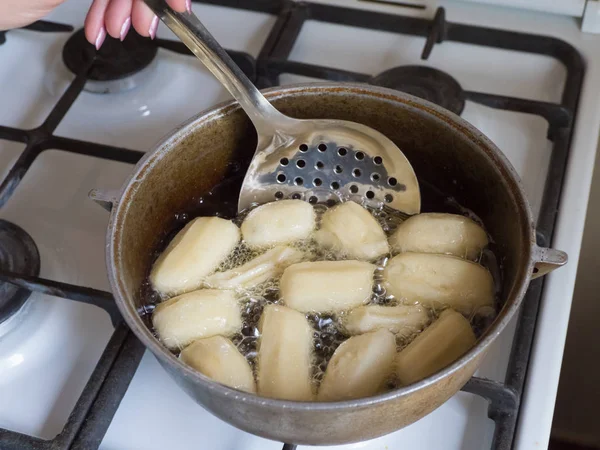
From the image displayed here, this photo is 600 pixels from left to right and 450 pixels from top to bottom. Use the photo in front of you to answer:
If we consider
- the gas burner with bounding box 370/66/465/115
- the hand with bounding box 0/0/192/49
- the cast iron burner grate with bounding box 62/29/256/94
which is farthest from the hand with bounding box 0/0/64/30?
the gas burner with bounding box 370/66/465/115

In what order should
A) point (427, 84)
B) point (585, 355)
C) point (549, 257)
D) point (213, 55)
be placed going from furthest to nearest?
point (585, 355) → point (427, 84) → point (213, 55) → point (549, 257)

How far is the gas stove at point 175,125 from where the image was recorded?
56 cm

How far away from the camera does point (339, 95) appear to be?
615 mm

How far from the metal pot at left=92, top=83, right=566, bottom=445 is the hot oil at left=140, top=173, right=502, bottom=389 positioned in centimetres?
1

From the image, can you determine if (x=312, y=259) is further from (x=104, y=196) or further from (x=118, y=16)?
(x=118, y=16)

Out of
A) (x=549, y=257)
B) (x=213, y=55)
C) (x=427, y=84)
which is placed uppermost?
(x=427, y=84)

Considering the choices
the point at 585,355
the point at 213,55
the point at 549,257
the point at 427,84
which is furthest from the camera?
the point at 585,355

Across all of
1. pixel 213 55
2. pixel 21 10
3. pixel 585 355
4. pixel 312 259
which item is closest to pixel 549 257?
pixel 312 259

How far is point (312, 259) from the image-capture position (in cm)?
62

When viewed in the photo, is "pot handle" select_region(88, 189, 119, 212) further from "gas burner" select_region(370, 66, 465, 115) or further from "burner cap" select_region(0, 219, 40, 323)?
"gas burner" select_region(370, 66, 465, 115)

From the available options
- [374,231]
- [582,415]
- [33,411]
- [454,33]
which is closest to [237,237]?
[374,231]

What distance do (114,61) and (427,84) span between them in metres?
0.37

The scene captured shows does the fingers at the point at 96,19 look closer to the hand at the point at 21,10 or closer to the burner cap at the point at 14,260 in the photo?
the hand at the point at 21,10

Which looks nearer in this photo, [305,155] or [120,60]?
[305,155]
